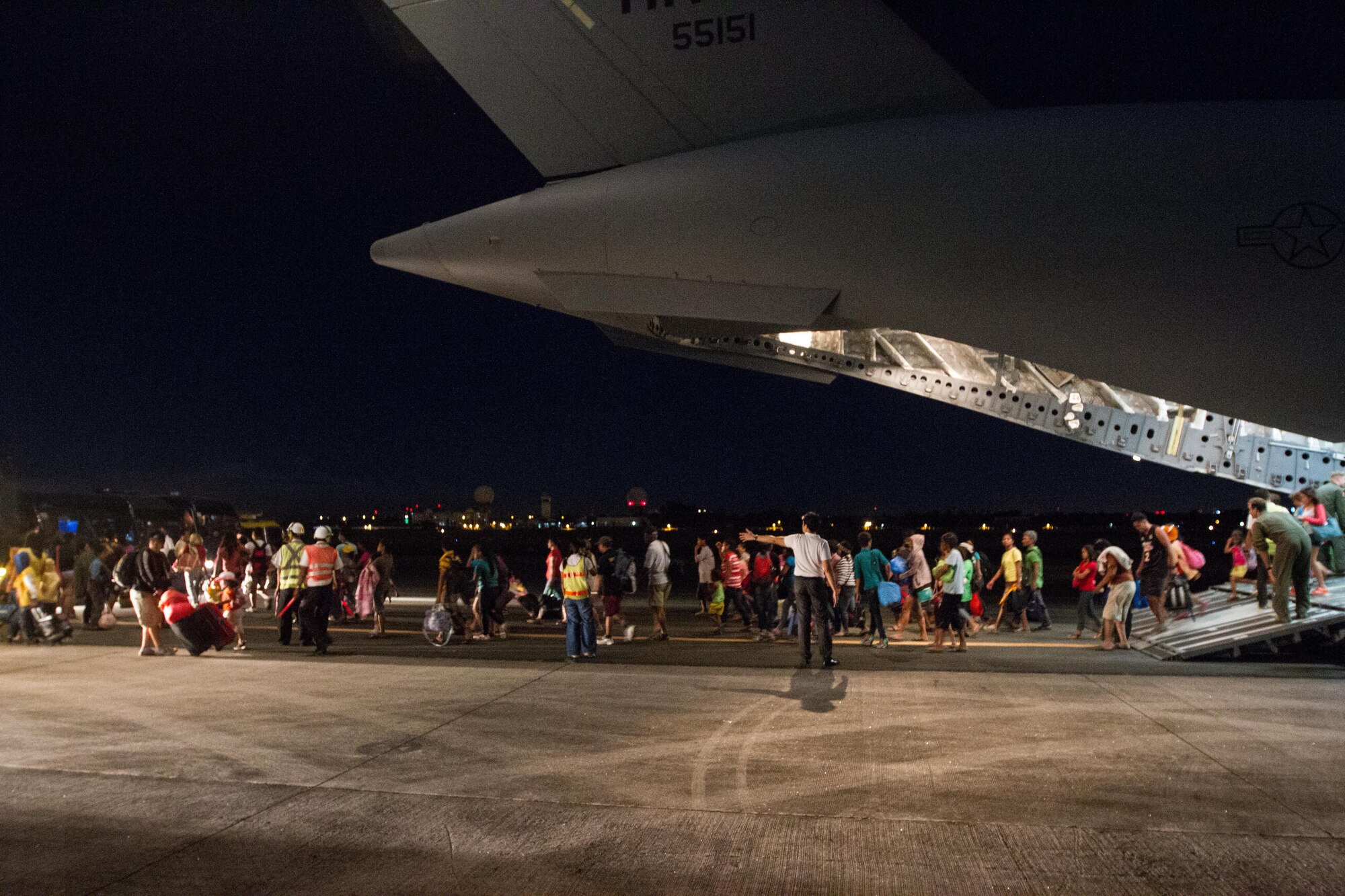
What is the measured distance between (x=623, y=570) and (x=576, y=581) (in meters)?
2.66

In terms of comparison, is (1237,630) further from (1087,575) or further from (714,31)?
(714,31)

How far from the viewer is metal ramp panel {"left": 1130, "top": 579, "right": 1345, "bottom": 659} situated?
27.6ft

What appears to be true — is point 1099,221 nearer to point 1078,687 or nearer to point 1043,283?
point 1043,283

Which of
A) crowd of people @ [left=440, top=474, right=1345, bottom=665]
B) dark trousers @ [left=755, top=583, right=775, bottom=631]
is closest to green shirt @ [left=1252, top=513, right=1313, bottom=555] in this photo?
crowd of people @ [left=440, top=474, right=1345, bottom=665]

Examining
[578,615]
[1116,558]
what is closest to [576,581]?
[578,615]

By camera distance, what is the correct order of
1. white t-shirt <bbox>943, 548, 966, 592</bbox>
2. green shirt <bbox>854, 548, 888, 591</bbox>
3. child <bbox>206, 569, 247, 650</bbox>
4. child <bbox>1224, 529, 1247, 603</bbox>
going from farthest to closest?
child <bbox>1224, 529, 1247, 603</bbox> < green shirt <bbox>854, 548, 888, 591</bbox> < child <bbox>206, 569, 247, 650</bbox> < white t-shirt <bbox>943, 548, 966, 592</bbox>

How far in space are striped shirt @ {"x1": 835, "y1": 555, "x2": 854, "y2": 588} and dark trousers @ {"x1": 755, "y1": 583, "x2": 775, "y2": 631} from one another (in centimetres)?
93

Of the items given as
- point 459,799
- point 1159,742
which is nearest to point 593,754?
point 459,799

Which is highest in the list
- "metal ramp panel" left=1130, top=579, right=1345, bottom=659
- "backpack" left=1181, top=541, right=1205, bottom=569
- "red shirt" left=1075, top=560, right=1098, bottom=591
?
"backpack" left=1181, top=541, right=1205, bottom=569

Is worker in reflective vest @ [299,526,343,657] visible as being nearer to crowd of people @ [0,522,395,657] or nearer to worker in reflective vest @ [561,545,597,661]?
crowd of people @ [0,522,395,657]

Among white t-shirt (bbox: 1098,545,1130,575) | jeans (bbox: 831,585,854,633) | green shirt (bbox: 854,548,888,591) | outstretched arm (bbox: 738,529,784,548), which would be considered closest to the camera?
outstretched arm (bbox: 738,529,784,548)

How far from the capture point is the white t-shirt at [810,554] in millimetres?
8234

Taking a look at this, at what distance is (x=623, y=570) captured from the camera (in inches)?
461

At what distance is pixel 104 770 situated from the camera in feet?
17.1
